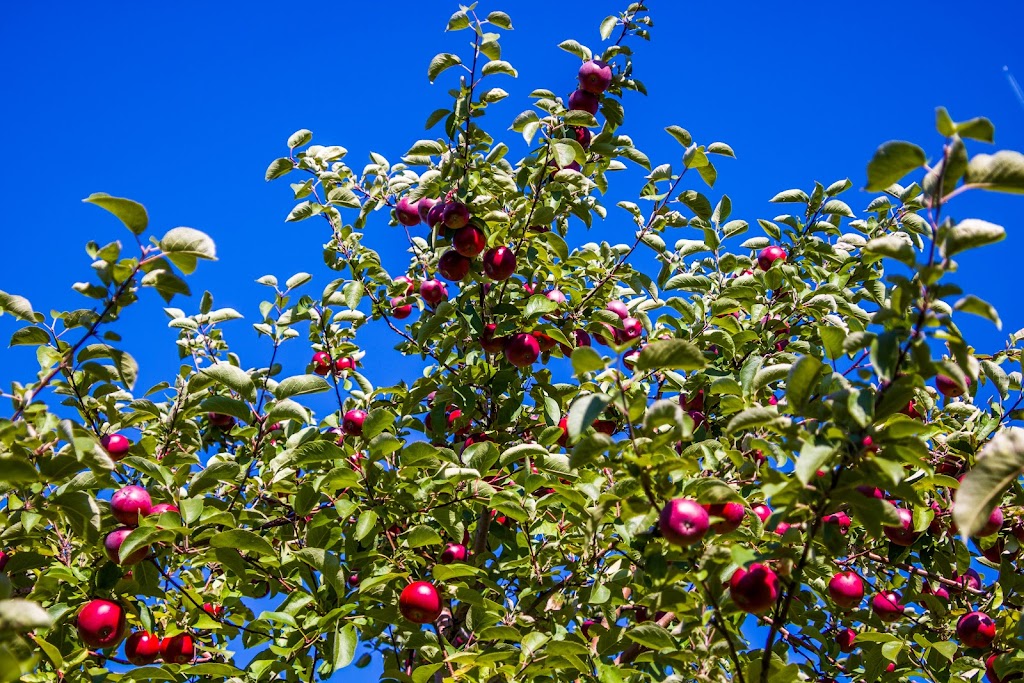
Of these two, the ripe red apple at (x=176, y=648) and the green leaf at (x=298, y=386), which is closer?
the green leaf at (x=298, y=386)

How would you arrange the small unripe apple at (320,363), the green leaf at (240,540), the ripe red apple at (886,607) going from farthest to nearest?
the small unripe apple at (320,363)
the ripe red apple at (886,607)
the green leaf at (240,540)

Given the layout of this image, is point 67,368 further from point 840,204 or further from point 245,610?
point 840,204

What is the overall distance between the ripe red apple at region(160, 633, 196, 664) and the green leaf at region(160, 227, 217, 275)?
2299 millimetres

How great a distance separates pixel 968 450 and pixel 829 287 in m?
1.01

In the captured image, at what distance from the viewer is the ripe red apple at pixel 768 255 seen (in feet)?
15.4

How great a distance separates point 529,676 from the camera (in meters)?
3.18

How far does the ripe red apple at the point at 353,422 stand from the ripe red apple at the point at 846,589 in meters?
2.28

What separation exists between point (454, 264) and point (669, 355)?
200 centimetres

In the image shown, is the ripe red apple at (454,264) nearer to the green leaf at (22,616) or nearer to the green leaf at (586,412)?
the green leaf at (586,412)

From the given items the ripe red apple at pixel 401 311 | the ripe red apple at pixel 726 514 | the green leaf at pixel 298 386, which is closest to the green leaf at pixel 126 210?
the green leaf at pixel 298 386

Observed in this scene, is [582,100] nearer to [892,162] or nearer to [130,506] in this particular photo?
[892,162]

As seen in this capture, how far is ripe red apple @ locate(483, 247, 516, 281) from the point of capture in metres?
4.08

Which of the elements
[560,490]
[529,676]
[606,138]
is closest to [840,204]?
[606,138]

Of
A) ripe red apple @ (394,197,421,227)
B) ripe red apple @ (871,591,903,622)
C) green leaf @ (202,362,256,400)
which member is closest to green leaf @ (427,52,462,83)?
ripe red apple @ (394,197,421,227)
